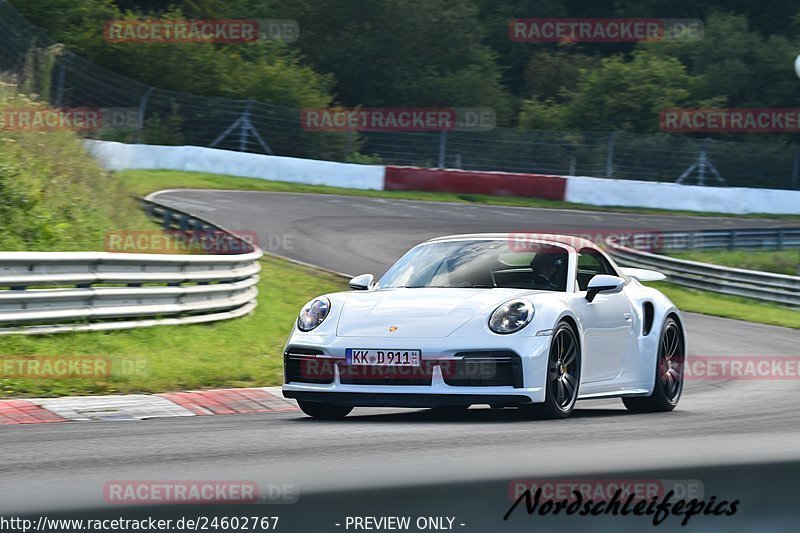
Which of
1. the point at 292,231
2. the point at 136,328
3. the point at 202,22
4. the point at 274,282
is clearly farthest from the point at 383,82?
the point at 136,328

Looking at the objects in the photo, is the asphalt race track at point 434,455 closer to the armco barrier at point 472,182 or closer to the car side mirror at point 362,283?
the car side mirror at point 362,283

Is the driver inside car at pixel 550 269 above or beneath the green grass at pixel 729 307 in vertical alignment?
above

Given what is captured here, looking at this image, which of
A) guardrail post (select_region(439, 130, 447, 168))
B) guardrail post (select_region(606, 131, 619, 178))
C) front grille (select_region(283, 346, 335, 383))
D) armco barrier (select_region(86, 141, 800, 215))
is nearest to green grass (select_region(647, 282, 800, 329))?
armco barrier (select_region(86, 141, 800, 215))

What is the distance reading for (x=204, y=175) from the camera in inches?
1304

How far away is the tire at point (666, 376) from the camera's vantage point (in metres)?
9.23

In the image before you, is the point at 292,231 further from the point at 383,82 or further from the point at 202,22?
the point at 383,82

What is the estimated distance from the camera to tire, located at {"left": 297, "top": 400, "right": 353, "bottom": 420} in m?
8.02

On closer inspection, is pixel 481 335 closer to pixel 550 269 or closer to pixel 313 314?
pixel 313 314

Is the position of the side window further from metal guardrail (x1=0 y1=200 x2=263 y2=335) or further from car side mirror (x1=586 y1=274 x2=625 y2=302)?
metal guardrail (x1=0 y1=200 x2=263 y2=335)

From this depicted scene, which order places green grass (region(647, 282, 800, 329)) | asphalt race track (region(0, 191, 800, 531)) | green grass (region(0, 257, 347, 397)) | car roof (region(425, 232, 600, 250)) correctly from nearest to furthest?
asphalt race track (region(0, 191, 800, 531)) < car roof (region(425, 232, 600, 250)) < green grass (region(0, 257, 347, 397)) < green grass (region(647, 282, 800, 329))

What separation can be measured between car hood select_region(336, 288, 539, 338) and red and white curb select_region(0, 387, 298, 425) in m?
1.58

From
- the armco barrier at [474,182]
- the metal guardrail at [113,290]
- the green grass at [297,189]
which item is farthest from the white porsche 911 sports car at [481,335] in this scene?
the armco barrier at [474,182]

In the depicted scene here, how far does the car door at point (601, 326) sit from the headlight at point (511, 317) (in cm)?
65

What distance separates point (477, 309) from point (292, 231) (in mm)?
17933
